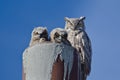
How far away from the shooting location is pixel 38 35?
1270 cm

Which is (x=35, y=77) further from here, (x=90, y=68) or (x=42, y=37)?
(x=90, y=68)

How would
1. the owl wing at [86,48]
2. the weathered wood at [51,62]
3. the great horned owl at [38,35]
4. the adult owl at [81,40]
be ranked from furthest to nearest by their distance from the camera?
1. the owl wing at [86,48]
2. the adult owl at [81,40]
3. the great horned owl at [38,35]
4. the weathered wood at [51,62]

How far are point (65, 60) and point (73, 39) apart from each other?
6.80m

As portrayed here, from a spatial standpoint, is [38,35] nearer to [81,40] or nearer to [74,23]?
[81,40]

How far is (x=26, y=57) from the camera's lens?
1239cm

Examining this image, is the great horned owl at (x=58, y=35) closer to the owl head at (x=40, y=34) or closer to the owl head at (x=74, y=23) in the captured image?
the owl head at (x=40, y=34)

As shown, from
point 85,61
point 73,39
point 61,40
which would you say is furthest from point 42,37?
point 73,39

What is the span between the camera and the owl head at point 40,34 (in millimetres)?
12664

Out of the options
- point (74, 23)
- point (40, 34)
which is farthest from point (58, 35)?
point (74, 23)

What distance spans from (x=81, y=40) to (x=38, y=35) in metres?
5.97

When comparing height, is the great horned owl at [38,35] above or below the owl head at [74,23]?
below

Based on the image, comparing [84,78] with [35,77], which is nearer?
[35,77]

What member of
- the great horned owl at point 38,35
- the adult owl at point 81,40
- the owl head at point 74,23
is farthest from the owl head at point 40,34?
the owl head at point 74,23

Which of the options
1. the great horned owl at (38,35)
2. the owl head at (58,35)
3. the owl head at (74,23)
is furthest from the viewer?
the owl head at (74,23)
